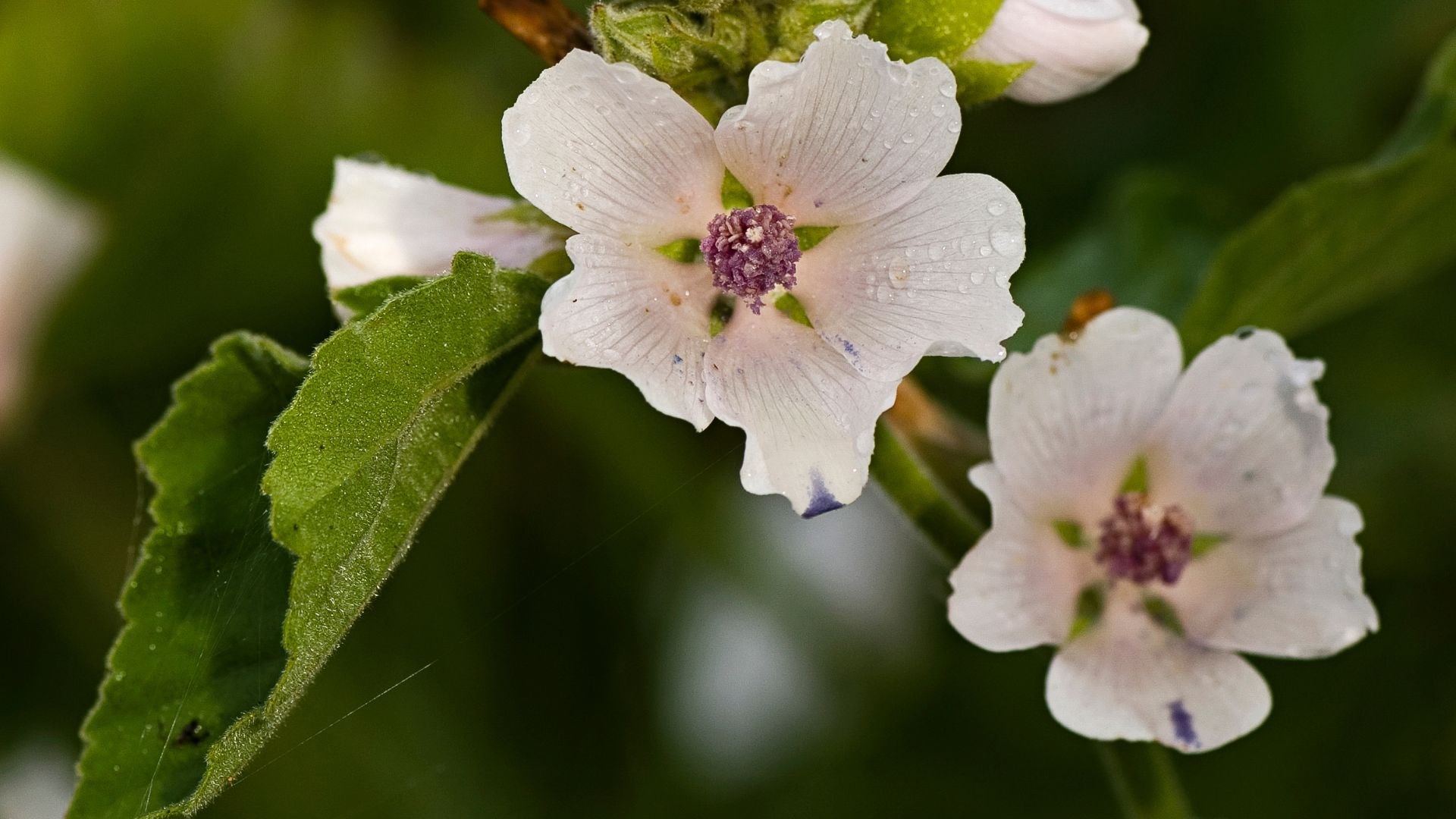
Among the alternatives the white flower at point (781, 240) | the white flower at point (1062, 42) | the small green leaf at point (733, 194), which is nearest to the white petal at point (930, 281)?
the white flower at point (781, 240)

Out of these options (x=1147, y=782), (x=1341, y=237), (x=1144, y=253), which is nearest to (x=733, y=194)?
(x=1147, y=782)

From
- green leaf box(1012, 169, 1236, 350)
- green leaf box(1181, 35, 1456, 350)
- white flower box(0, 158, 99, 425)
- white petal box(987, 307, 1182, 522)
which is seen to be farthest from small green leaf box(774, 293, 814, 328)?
white flower box(0, 158, 99, 425)

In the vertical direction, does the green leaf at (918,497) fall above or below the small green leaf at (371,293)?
below

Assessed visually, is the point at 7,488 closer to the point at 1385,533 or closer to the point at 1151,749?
the point at 1151,749

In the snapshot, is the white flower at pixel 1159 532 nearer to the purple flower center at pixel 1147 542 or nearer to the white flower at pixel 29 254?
the purple flower center at pixel 1147 542

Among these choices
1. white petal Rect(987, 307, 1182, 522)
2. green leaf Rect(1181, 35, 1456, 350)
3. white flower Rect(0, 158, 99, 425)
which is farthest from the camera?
white flower Rect(0, 158, 99, 425)

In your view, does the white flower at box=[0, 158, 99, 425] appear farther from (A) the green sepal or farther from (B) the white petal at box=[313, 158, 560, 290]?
(A) the green sepal
